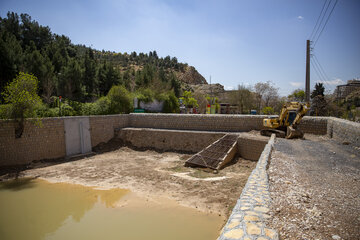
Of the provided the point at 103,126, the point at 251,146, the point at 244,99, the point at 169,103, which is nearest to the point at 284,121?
the point at 251,146

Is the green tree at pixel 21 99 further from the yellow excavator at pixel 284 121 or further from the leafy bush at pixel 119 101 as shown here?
the yellow excavator at pixel 284 121

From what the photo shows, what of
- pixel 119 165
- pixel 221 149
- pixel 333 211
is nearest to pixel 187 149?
pixel 221 149

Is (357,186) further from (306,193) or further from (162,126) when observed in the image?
(162,126)

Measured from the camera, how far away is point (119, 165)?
12.6m

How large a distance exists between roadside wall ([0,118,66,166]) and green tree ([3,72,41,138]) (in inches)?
14.8

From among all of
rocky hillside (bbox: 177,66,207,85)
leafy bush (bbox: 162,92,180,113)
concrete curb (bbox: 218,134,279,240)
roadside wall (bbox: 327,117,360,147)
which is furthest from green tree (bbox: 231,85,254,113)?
rocky hillside (bbox: 177,66,207,85)

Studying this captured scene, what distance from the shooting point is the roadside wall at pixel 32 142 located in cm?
1142

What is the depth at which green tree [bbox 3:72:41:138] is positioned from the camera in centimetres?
1130

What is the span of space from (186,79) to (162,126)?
6329cm

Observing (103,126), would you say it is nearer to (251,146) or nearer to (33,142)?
(33,142)

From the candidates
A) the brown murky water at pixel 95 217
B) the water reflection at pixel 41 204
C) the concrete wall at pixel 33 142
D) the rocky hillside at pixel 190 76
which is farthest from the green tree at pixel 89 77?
the rocky hillside at pixel 190 76

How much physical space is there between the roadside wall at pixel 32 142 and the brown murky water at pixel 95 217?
3.08 metres

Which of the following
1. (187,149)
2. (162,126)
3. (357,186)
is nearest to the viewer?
(357,186)

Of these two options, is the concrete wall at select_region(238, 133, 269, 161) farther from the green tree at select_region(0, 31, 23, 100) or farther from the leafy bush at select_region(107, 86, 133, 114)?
the green tree at select_region(0, 31, 23, 100)
